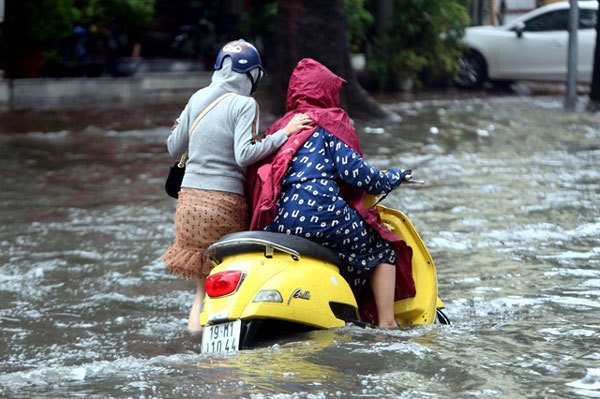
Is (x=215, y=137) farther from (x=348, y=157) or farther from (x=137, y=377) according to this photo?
(x=137, y=377)

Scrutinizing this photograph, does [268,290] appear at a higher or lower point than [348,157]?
lower

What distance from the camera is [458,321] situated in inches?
217

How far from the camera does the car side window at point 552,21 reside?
2084 cm

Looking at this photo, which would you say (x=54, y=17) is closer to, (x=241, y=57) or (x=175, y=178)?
(x=175, y=178)

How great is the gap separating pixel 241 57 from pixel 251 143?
524 mm

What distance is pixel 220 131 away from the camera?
5.06m

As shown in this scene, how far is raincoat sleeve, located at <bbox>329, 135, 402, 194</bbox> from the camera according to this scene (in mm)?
4750

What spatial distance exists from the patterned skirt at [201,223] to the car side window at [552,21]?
1703 centimetres

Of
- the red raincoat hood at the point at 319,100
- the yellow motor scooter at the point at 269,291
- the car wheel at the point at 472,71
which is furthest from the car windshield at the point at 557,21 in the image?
the yellow motor scooter at the point at 269,291

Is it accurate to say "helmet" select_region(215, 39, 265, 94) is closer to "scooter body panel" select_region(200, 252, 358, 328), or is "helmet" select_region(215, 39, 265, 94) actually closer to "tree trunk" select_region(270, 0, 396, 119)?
"scooter body panel" select_region(200, 252, 358, 328)

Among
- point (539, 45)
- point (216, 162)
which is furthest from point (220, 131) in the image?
point (539, 45)

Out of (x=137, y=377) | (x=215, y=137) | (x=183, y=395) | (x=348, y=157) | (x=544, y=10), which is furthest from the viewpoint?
(x=544, y=10)

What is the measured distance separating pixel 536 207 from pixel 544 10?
42.6ft

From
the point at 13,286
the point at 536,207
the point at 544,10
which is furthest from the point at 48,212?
the point at 544,10
